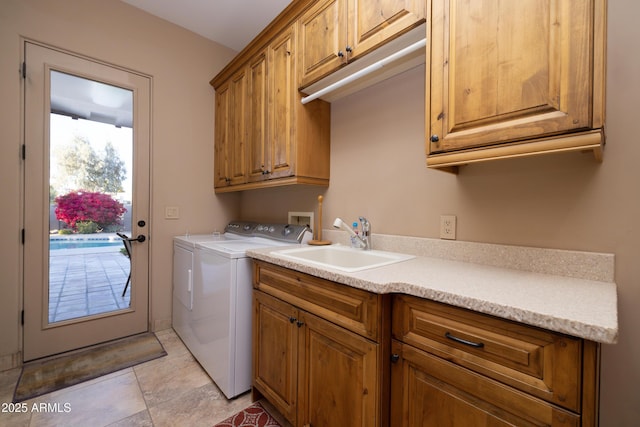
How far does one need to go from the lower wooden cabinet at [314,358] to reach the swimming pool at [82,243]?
62.1 inches

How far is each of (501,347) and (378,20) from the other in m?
1.37

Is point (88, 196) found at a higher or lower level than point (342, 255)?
higher

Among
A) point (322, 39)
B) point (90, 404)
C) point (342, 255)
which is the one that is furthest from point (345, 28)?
point (90, 404)

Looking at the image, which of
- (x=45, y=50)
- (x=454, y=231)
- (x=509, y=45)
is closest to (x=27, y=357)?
(x=45, y=50)

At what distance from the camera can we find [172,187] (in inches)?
100

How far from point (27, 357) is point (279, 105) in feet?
8.27

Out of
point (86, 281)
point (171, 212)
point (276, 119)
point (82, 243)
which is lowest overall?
point (86, 281)

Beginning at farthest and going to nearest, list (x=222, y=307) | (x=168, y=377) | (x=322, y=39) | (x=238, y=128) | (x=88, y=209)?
(x=238, y=128) < (x=88, y=209) < (x=168, y=377) < (x=222, y=307) < (x=322, y=39)

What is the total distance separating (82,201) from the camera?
7.02 feet

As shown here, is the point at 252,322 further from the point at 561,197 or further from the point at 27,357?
the point at 27,357

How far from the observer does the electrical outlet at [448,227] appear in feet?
4.37

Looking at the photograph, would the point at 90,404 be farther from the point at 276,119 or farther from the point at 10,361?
the point at 276,119

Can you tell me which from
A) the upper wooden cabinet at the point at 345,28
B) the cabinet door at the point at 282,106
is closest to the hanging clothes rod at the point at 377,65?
the upper wooden cabinet at the point at 345,28

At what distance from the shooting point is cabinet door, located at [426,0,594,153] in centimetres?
76
